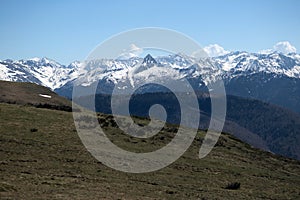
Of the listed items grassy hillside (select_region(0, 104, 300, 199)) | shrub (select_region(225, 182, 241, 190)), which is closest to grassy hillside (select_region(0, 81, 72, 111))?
grassy hillside (select_region(0, 104, 300, 199))

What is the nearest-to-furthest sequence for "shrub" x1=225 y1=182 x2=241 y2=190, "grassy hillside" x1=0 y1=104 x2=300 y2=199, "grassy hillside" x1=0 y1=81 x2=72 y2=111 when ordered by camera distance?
"grassy hillside" x1=0 y1=104 x2=300 y2=199 < "shrub" x1=225 y1=182 x2=241 y2=190 < "grassy hillside" x1=0 y1=81 x2=72 y2=111

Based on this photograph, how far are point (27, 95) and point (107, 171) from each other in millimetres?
72819

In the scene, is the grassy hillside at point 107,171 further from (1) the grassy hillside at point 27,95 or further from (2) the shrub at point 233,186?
(1) the grassy hillside at point 27,95

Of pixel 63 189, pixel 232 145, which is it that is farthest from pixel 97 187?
pixel 232 145

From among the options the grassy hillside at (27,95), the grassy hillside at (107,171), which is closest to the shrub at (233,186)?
the grassy hillside at (107,171)

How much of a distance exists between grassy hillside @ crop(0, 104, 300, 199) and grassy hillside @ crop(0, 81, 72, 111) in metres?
33.3

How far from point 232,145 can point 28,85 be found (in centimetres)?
7416

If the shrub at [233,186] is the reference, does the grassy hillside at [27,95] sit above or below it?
above

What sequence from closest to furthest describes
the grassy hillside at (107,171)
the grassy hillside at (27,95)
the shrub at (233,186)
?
the grassy hillside at (107,171), the shrub at (233,186), the grassy hillside at (27,95)

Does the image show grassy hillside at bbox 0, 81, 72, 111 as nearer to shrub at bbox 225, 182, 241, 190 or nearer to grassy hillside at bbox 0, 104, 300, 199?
grassy hillside at bbox 0, 104, 300, 199

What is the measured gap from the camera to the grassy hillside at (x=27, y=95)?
102 meters

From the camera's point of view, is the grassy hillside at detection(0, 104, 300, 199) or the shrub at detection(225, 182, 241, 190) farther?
the shrub at detection(225, 182, 241, 190)

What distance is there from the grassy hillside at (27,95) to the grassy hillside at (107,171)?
109 feet

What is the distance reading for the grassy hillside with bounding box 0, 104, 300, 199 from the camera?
A: 35.6 metres
